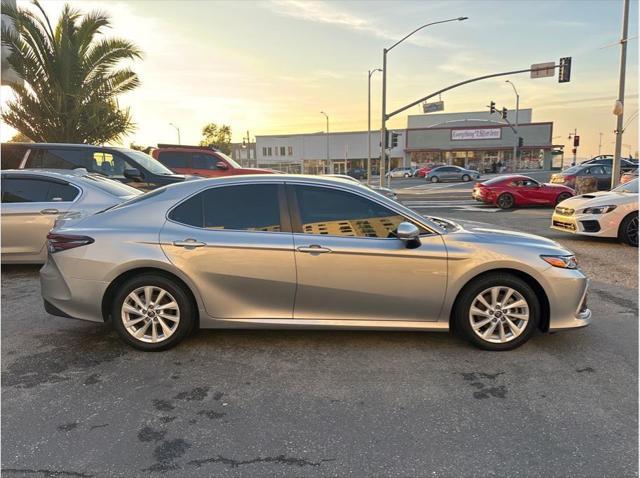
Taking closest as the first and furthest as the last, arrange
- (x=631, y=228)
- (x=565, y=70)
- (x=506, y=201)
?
(x=631, y=228)
(x=506, y=201)
(x=565, y=70)

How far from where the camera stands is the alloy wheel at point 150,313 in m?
3.95

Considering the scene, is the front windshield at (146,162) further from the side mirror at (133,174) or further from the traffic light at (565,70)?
the traffic light at (565,70)

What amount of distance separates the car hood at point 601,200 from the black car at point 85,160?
27.2 feet

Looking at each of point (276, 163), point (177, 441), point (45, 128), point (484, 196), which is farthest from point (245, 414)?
point (276, 163)

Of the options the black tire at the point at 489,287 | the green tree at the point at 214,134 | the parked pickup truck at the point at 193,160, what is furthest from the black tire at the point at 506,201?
the green tree at the point at 214,134

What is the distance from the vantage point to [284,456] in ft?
8.63

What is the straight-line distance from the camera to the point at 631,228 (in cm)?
848

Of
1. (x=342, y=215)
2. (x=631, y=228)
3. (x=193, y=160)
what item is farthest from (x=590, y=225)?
(x=193, y=160)

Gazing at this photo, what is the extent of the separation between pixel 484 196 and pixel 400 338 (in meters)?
14.5

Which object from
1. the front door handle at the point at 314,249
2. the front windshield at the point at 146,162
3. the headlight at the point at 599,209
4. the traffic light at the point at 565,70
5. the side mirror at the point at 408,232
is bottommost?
the front door handle at the point at 314,249

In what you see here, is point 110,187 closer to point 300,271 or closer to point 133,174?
point 133,174

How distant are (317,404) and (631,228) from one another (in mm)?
7948

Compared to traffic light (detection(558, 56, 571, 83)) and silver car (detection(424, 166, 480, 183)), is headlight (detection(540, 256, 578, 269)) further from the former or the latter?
silver car (detection(424, 166, 480, 183))

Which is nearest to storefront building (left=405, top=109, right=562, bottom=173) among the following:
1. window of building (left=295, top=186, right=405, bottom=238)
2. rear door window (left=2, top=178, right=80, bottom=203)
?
rear door window (left=2, top=178, right=80, bottom=203)
